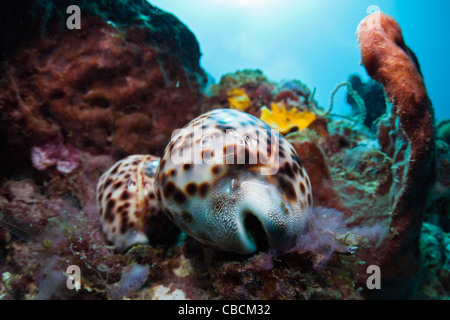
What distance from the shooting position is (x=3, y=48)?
Answer: 2.60 m

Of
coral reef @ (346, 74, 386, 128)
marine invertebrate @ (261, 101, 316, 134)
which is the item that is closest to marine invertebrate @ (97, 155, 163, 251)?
marine invertebrate @ (261, 101, 316, 134)

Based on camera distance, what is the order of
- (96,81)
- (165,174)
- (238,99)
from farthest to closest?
(238,99), (96,81), (165,174)

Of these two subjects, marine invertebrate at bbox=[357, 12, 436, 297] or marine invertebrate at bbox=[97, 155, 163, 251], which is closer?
marine invertebrate at bbox=[357, 12, 436, 297]

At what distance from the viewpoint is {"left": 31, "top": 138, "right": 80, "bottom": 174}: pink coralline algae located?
9.05ft

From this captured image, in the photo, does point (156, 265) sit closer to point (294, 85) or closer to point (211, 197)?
point (211, 197)

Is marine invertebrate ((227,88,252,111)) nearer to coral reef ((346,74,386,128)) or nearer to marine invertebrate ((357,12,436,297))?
marine invertebrate ((357,12,436,297))

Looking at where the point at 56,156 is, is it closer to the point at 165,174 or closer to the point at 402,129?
the point at 165,174

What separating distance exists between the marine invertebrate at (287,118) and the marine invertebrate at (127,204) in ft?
7.50

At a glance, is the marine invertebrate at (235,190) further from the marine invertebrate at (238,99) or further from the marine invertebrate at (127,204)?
the marine invertebrate at (238,99)

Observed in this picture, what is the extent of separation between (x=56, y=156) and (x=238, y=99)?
122 inches

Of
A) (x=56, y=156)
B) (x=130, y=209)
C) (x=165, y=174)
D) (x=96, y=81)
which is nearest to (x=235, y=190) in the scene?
(x=165, y=174)

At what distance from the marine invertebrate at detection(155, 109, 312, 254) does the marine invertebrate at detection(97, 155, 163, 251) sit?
64 centimetres

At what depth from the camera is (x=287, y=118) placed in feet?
13.1

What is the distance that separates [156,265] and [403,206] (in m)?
2.41
